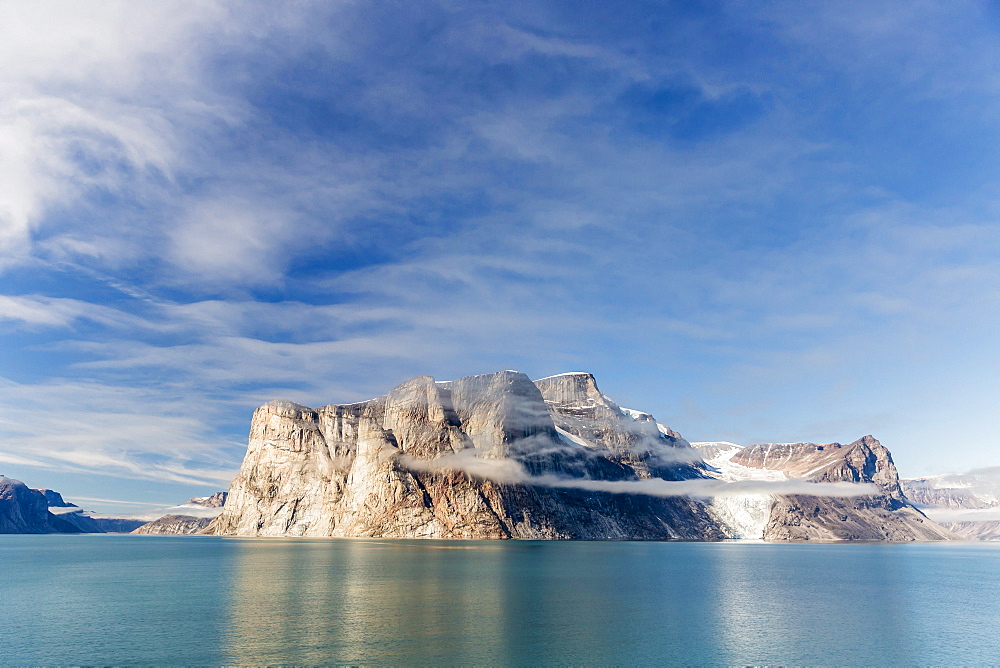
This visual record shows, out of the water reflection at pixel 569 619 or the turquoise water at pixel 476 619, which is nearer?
the turquoise water at pixel 476 619

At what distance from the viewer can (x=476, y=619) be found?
66.8 m

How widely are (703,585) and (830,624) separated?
37208 mm

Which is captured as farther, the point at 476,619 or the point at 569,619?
the point at 569,619

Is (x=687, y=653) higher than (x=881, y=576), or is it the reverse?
(x=687, y=653)

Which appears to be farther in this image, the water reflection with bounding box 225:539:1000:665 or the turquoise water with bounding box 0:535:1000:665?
the water reflection with bounding box 225:539:1000:665

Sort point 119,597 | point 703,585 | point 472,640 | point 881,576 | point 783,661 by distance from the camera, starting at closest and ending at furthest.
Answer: point 783,661
point 472,640
point 119,597
point 703,585
point 881,576

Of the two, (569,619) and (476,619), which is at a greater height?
(476,619)

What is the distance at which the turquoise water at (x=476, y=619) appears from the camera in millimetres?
52781

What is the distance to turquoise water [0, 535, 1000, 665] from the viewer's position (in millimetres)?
52781

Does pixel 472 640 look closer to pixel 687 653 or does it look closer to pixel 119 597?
pixel 687 653

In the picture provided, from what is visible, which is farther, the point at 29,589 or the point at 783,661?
the point at 29,589

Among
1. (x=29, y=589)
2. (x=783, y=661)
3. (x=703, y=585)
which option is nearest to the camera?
(x=783, y=661)

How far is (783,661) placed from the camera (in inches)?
2089

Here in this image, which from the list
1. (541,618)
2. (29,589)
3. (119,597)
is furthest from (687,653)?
(29,589)
